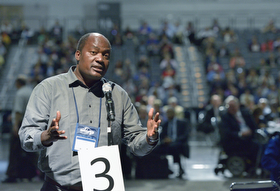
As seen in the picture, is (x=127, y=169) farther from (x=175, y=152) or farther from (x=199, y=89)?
(x=199, y=89)

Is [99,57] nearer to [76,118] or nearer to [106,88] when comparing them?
[106,88]

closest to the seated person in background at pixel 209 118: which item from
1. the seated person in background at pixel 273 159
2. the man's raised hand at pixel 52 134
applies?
the seated person in background at pixel 273 159

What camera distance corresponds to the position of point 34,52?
17.0 metres

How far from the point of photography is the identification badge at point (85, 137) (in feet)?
6.80

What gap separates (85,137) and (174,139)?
515 centimetres

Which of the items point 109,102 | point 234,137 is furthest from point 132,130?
point 234,137

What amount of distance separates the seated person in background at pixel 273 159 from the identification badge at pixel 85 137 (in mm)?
2199

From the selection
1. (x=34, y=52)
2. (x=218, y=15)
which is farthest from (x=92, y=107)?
(x=218, y=15)

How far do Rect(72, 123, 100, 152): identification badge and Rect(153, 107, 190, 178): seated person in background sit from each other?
4.77 metres

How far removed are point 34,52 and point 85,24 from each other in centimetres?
391

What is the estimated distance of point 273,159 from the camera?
3.61 m

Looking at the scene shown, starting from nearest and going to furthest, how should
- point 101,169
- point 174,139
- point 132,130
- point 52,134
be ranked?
point 52,134 < point 101,169 < point 132,130 < point 174,139

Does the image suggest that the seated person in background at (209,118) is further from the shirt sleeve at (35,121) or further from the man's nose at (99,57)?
the shirt sleeve at (35,121)

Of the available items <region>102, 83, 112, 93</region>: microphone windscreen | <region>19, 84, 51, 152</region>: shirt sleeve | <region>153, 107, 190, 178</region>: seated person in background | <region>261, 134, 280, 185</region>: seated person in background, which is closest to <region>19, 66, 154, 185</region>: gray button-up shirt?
<region>19, 84, 51, 152</region>: shirt sleeve
